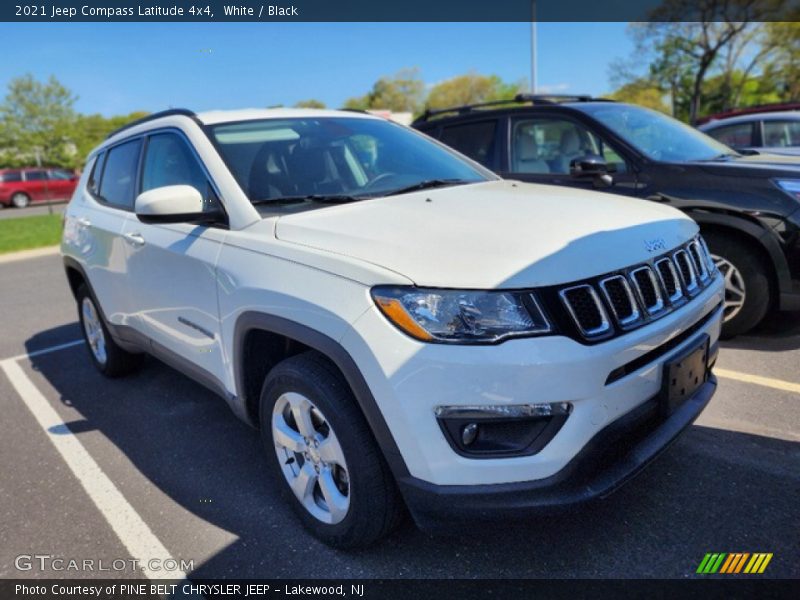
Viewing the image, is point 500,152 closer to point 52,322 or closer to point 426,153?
point 426,153

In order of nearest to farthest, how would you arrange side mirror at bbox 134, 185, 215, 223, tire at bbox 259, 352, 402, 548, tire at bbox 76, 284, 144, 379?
tire at bbox 259, 352, 402, 548, side mirror at bbox 134, 185, 215, 223, tire at bbox 76, 284, 144, 379

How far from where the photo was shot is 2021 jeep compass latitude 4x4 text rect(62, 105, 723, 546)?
188 cm

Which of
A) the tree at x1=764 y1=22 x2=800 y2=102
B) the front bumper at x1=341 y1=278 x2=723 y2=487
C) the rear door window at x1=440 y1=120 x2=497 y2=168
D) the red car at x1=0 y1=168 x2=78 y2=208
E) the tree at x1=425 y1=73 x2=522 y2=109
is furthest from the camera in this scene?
the tree at x1=425 y1=73 x2=522 y2=109

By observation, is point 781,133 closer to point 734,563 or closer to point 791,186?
point 791,186

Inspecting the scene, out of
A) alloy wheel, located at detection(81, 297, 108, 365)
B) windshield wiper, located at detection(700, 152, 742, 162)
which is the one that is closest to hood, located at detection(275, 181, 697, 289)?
windshield wiper, located at detection(700, 152, 742, 162)

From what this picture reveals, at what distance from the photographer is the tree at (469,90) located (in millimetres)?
70500

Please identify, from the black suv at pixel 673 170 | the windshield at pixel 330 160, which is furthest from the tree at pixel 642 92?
the windshield at pixel 330 160

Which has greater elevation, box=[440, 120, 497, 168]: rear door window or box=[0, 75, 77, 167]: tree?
box=[0, 75, 77, 167]: tree

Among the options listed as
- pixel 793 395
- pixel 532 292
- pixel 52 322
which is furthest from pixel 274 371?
pixel 52 322

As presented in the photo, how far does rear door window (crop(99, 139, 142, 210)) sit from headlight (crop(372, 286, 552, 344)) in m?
2.60

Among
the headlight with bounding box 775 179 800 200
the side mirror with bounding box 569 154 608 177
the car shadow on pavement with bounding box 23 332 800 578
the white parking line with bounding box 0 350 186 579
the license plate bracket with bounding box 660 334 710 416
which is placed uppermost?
the side mirror with bounding box 569 154 608 177

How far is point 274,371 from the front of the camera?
2391 millimetres

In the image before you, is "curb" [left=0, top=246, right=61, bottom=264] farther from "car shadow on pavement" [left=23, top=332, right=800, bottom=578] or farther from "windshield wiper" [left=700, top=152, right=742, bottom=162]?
"windshield wiper" [left=700, top=152, right=742, bottom=162]

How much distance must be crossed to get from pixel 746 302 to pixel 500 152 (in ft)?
7.88
